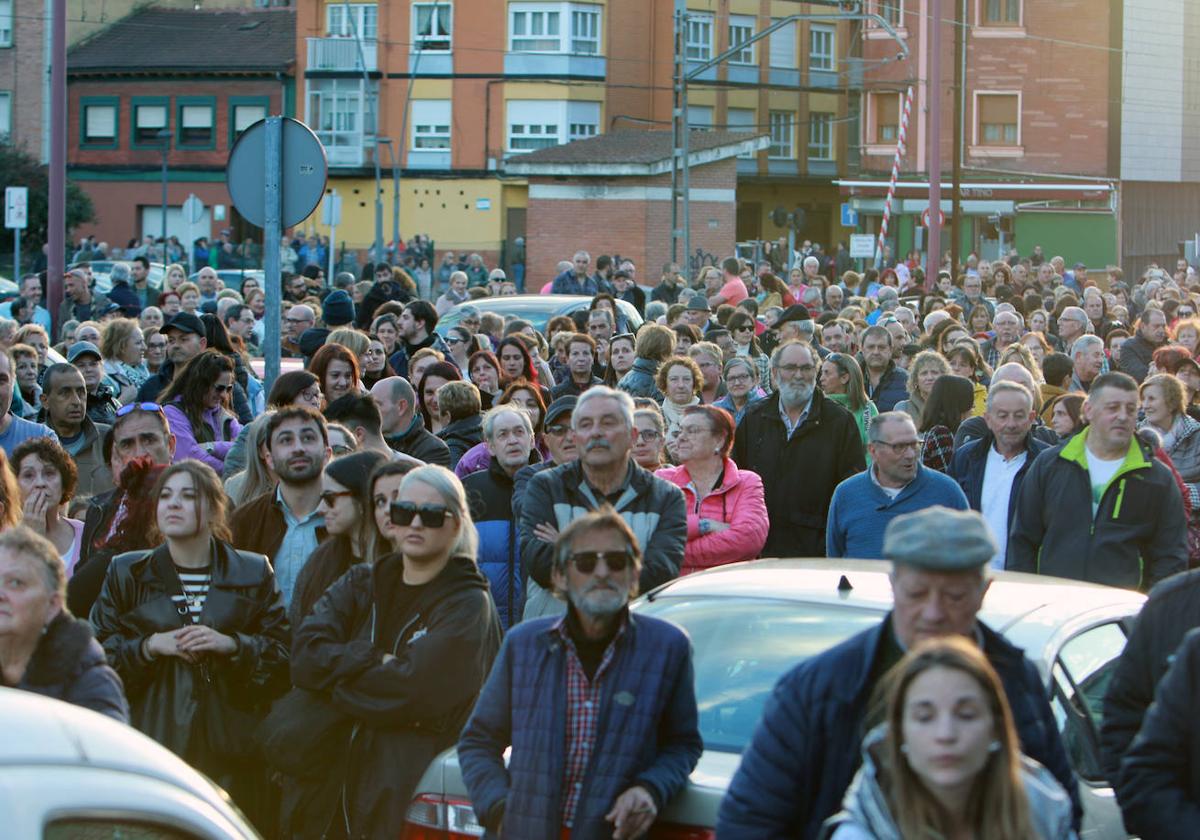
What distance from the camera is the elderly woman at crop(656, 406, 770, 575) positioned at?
29.0ft

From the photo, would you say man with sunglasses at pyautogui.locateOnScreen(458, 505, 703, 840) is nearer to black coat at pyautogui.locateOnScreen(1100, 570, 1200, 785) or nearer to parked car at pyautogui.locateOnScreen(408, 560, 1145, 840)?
parked car at pyautogui.locateOnScreen(408, 560, 1145, 840)

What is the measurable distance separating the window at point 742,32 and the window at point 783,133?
2389 millimetres

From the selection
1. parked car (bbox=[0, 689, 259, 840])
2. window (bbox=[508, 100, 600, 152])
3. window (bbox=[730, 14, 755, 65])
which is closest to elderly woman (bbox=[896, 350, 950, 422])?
parked car (bbox=[0, 689, 259, 840])

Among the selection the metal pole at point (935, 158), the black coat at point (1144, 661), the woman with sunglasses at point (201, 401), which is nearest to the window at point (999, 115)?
the metal pole at point (935, 158)

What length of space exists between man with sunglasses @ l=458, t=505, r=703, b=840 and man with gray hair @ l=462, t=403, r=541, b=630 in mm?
3111

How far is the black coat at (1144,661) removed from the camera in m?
5.21

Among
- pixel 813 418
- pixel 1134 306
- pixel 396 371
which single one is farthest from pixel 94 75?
pixel 813 418

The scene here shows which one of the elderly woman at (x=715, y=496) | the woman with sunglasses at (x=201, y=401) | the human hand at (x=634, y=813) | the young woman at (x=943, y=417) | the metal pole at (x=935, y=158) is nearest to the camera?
the human hand at (x=634, y=813)

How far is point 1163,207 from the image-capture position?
224ft

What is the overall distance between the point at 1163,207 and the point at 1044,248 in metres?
8.01

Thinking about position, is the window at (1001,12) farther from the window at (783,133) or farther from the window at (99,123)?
the window at (99,123)

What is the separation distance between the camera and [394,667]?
6371 mm

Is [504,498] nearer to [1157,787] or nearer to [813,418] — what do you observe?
[813,418]

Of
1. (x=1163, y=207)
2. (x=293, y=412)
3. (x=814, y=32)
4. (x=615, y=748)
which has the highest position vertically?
(x=814, y=32)
